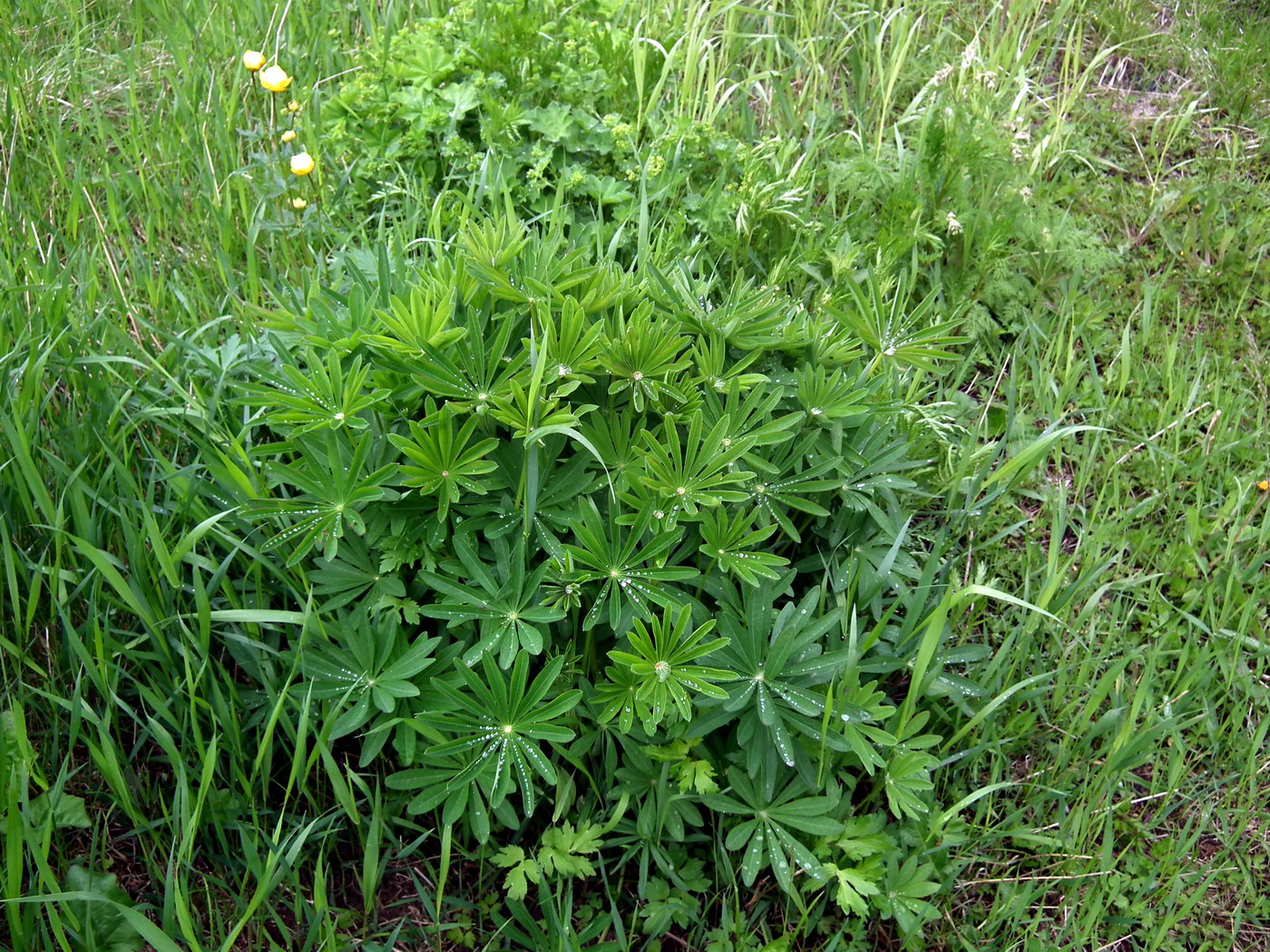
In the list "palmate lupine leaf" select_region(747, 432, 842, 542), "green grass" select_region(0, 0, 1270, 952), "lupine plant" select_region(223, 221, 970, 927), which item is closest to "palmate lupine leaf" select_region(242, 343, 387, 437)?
"lupine plant" select_region(223, 221, 970, 927)

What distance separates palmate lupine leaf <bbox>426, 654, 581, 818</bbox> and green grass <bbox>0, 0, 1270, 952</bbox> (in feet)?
0.93

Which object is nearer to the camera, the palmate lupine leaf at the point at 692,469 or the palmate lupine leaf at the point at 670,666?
the palmate lupine leaf at the point at 670,666

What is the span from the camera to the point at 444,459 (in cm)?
197

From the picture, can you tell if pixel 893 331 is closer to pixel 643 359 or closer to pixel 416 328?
pixel 643 359

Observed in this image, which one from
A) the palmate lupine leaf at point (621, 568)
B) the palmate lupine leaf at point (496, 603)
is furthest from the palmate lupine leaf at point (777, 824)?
the palmate lupine leaf at point (496, 603)

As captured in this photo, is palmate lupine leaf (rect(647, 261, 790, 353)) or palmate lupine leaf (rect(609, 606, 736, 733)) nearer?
palmate lupine leaf (rect(609, 606, 736, 733))

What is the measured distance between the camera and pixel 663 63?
3.68m

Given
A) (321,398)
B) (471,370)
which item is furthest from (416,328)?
(321,398)

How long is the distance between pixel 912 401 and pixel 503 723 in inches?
55.7

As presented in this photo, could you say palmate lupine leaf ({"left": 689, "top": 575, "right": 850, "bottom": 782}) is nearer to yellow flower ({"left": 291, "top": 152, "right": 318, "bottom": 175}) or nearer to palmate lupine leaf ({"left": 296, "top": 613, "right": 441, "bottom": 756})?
palmate lupine leaf ({"left": 296, "top": 613, "right": 441, "bottom": 756})

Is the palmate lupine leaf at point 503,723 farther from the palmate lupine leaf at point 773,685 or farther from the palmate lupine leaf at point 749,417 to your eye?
the palmate lupine leaf at point 749,417

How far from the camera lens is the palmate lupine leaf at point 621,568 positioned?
1.93m

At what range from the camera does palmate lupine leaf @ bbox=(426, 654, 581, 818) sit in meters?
1.88

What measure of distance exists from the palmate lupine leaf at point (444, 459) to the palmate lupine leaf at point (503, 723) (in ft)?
1.16
